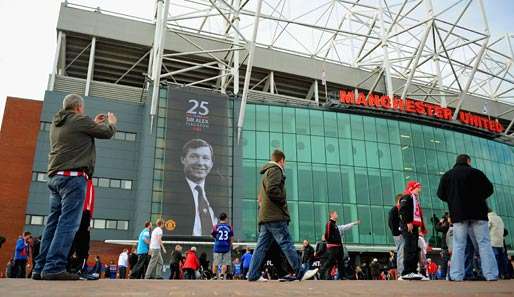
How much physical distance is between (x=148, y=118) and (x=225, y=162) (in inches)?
240

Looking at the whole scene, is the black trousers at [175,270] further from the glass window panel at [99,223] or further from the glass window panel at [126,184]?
the glass window panel at [126,184]

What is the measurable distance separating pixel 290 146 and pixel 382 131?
7.99 meters

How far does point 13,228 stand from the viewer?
26031mm

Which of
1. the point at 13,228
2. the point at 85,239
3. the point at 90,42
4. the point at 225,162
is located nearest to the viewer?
the point at 85,239

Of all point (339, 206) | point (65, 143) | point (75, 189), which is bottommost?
point (75, 189)

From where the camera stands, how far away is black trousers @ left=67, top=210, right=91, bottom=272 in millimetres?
5531

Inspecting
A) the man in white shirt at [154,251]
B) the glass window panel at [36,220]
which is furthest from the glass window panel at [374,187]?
the glass window panel at [36,220]

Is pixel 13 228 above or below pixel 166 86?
below

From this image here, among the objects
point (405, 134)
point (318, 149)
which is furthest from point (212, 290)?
point (405, 134)

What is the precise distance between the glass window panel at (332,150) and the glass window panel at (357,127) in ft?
5.97

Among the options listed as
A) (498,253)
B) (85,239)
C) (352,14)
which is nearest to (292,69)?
(352,14)

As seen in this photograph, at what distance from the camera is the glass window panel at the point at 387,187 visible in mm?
30609

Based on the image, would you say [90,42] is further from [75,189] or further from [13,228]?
[75,189]

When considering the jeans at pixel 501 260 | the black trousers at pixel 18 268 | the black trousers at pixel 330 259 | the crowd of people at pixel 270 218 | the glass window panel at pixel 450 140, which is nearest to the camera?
the crowd of people at pixel 270 218
